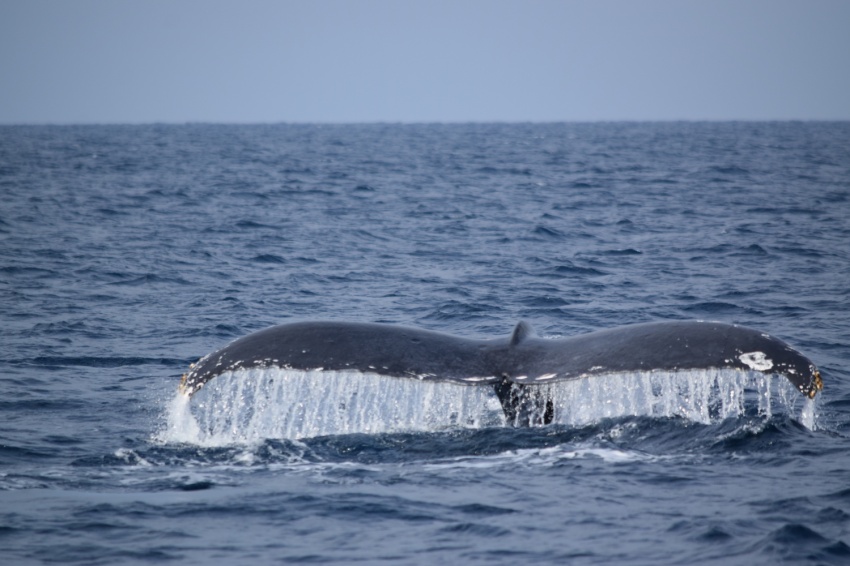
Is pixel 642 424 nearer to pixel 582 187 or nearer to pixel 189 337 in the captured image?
pixel 189 337

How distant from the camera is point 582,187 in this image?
35062 mm

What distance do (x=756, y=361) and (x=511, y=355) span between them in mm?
1408

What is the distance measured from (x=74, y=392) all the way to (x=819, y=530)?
6.69 meters

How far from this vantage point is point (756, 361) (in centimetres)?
591

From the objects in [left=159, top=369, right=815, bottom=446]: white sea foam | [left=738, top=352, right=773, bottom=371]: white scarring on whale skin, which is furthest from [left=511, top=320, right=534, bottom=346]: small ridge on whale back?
[left=738, top=352, right=773, bottom=371]: white scarring on whale skin

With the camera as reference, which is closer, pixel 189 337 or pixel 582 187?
pixel 189 337

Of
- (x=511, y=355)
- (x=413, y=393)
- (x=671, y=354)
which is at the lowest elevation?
(x=413, y=393)

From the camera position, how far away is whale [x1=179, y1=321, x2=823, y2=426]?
601 centimetres

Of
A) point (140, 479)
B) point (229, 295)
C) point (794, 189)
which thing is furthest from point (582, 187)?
point (140, 479)

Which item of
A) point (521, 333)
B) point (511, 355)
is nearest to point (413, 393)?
point (521, 333)

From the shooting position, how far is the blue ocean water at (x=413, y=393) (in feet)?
20.5

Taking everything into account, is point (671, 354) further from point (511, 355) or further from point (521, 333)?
point (521, 333)

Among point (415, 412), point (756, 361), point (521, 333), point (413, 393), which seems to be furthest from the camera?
point (413, 393)

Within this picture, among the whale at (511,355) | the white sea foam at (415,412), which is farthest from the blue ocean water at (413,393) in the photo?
the whale at (511,355)
